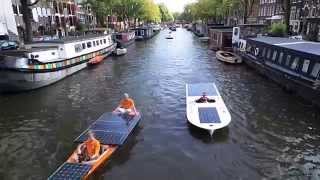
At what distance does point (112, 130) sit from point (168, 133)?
3.54 m

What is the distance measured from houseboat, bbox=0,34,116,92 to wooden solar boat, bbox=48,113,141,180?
12066 mm

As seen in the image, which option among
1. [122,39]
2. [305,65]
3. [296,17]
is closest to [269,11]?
[296,17]

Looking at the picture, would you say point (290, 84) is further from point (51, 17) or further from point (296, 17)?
point (51, 17)

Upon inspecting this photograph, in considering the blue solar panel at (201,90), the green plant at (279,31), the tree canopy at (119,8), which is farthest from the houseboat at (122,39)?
the blue solar panel at (201,90)

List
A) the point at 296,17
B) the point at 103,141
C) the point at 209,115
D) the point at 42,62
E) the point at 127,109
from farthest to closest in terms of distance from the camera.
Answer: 1. the point at 296,17
2. the point at 42,62
3. the point at 127,109
4. the point at 209,115
5. the point at 103,141

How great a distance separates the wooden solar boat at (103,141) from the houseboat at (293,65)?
41.8ft

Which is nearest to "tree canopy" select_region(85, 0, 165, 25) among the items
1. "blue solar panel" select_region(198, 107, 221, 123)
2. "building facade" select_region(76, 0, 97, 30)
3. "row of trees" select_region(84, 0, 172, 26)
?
"row of trees" select_region(84, 0, 172, 26)

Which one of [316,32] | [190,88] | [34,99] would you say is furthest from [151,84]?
[316,32]

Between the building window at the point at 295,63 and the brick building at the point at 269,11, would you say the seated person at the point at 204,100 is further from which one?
the brick building at the point at 269,11

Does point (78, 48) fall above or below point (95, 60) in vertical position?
above

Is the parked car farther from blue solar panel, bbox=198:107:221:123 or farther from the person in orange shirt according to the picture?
blue solar panel, bbox=198:107:221:123

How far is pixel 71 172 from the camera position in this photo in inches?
555

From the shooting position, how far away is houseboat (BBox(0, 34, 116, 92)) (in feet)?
93.4

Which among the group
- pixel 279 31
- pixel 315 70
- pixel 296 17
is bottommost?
pixel 315 70
